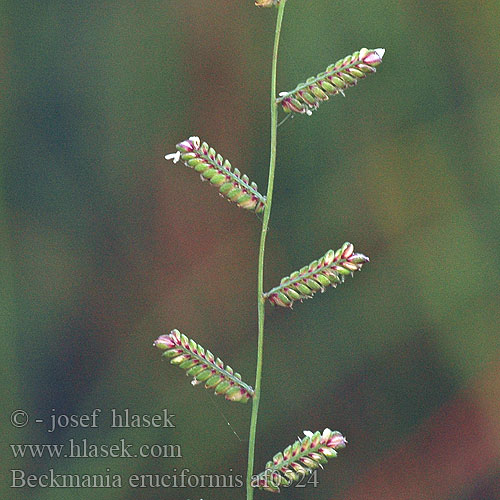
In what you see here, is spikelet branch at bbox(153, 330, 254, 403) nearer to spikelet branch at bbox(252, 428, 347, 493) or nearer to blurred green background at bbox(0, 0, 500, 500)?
spikelet branch at bbox(252, 428, 347, 493)

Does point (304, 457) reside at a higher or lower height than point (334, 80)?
lower

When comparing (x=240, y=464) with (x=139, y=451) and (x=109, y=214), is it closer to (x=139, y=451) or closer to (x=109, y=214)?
(x=139, y=451)

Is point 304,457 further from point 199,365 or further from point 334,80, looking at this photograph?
point 334,80

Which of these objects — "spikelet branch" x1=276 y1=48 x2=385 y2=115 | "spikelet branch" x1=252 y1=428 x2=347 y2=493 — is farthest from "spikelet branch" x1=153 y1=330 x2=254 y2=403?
"spikelet branch" x1=276 y1=48 x2=385 y2=115

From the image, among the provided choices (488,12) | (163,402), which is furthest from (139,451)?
(488,12)

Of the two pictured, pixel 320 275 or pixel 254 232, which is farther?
pixel 254 232

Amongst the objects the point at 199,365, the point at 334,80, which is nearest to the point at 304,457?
the point at 199,365
